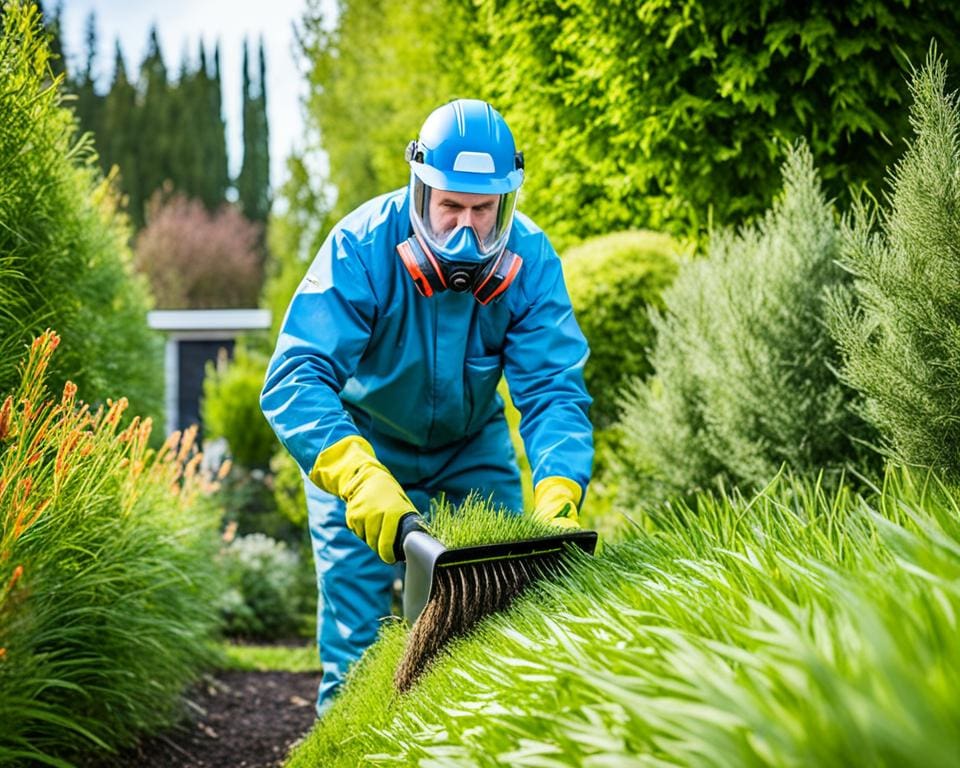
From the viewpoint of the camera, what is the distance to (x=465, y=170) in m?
3.05

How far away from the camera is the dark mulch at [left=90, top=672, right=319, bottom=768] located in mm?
4241

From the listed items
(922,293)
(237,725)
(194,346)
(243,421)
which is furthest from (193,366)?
(922,293)

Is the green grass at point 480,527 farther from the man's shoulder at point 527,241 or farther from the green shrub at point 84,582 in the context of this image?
the man's shoulder at point 527,241

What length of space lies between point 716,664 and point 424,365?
6.62 ft

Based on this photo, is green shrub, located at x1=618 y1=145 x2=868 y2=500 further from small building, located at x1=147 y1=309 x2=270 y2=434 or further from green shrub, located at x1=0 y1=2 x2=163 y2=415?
small building, located at x1=147 y1=309 x2=270 y2=434

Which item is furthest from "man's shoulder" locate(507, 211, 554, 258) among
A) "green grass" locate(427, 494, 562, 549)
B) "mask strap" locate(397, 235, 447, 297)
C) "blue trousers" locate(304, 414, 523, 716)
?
"green grass" locate(427, 494, 562, 549)

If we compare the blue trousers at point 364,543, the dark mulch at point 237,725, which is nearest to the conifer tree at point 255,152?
the dark mulch at point 237,725

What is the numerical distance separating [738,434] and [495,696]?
3.07 metres

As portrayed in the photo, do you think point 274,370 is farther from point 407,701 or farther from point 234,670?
point 234,670

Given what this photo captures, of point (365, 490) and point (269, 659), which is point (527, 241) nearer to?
point (365, 490)

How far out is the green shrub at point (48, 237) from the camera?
143 inches

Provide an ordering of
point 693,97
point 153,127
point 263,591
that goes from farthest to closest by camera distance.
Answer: point 153,127, point 263,591, point 693,97

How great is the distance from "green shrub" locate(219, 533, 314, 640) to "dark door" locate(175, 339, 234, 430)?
11.1 meters

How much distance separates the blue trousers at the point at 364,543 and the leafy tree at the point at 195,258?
32.3m
